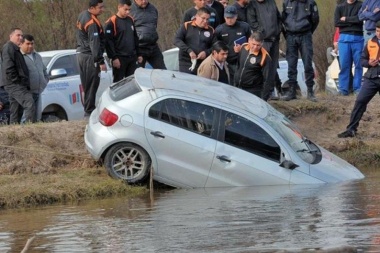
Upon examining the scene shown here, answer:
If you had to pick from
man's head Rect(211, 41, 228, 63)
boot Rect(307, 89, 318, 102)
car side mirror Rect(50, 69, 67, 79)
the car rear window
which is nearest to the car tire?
the car rear window

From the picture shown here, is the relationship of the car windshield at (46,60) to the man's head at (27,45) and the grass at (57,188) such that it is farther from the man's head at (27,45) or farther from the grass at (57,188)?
the grass at (57,188)

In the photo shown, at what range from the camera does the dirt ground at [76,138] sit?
15086 millimetres

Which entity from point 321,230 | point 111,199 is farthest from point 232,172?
point 321,230

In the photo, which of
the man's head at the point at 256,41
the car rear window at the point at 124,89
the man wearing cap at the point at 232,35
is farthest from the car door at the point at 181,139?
the man wearing cap at the point at 232,35

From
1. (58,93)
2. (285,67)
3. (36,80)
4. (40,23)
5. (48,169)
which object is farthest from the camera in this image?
(40,23)

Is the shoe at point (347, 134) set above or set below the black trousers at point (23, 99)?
below

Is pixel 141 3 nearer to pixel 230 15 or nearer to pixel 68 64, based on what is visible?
pixel 230 15

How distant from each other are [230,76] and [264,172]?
11.1ft

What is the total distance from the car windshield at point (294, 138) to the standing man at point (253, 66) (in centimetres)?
185

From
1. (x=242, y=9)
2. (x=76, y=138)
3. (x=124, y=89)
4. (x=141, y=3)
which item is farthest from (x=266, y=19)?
(x=124, y=89)

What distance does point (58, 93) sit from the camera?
19.5 m

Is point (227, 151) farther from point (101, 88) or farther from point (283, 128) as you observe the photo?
point (101, 88)

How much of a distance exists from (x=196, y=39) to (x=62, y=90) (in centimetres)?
377

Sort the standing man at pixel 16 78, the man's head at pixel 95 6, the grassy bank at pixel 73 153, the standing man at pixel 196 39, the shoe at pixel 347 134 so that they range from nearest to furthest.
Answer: the grassy bank at pixel 73 153
the man's head at pixel 95 6
the standing man at pixel 16 78
the standing man at pixel 196 39
the shoe at pixel 347 134
